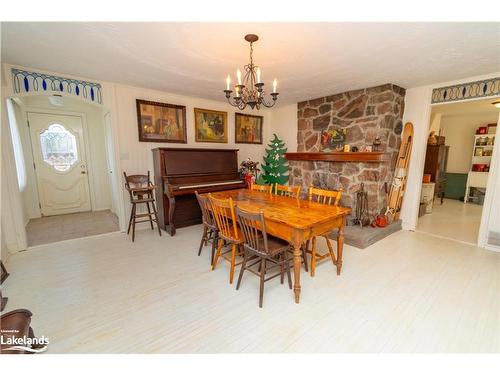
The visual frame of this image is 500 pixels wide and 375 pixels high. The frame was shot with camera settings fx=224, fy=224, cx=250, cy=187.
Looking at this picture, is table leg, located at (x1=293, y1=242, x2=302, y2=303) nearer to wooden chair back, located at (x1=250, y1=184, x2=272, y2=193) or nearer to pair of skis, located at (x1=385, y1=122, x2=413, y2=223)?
wooden chair back, located at (x1=250, y1=184, x2=272, y2=193)

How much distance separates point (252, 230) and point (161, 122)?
298cm

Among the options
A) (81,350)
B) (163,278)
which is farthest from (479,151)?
(81,350)

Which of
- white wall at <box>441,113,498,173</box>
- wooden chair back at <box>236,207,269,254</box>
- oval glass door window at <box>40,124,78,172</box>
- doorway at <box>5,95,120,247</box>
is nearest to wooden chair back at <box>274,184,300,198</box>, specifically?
wooden chair back at <box>236,207,269,254</box>

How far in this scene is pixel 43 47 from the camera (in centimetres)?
231

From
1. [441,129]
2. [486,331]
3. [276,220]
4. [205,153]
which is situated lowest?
[486,331]

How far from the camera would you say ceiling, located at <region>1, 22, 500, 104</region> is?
194cm

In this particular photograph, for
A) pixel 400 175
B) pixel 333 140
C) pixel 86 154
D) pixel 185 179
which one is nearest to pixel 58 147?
pixel 86 154

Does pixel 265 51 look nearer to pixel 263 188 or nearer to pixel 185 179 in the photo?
pixel 263 188

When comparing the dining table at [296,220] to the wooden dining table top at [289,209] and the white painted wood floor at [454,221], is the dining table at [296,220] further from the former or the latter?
the white painted wood floor at [454,221]

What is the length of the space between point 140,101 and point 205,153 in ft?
4.43

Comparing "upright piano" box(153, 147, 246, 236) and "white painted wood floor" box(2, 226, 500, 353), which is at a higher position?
"upright piano" box(153, 147, 246, 236)

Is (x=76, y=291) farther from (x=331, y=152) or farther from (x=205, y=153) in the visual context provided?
(x=331, y=152)

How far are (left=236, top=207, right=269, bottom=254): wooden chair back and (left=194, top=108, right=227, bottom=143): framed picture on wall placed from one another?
288 centimetres

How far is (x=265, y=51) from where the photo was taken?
2387mm
